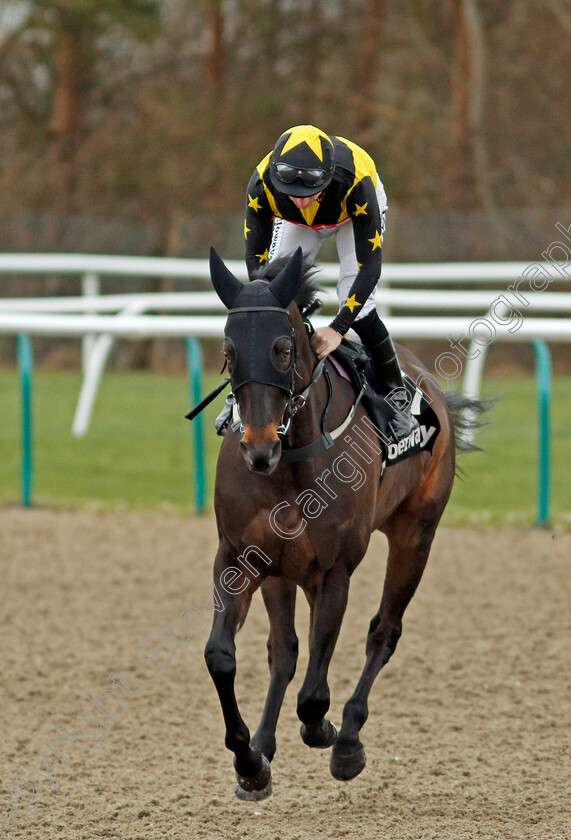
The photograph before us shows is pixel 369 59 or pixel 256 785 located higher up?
pixel 369 59

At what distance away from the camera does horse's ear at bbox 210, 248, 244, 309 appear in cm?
313

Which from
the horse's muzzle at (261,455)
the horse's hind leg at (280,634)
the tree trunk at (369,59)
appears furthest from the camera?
the tree trunk at (369,59)

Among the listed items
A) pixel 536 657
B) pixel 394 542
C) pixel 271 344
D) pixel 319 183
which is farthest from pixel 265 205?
pixel 536 657

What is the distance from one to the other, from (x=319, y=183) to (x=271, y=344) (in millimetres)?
650

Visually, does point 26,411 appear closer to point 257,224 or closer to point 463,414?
point 463,414

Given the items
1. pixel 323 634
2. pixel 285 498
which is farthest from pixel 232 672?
pixel 285 498

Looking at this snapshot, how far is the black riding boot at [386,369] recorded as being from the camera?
13.0 ft

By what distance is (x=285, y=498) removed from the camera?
3371 mm

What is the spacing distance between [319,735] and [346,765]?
132 millimetres

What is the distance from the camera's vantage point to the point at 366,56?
18531 mm

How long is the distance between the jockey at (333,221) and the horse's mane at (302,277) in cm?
7

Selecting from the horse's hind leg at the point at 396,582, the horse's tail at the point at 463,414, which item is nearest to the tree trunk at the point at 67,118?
the horse's tail at the point at 463,414

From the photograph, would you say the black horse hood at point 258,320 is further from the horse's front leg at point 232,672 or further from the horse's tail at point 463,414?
the horse's tail at point 463,414

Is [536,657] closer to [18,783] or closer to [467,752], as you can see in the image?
[467,752]
